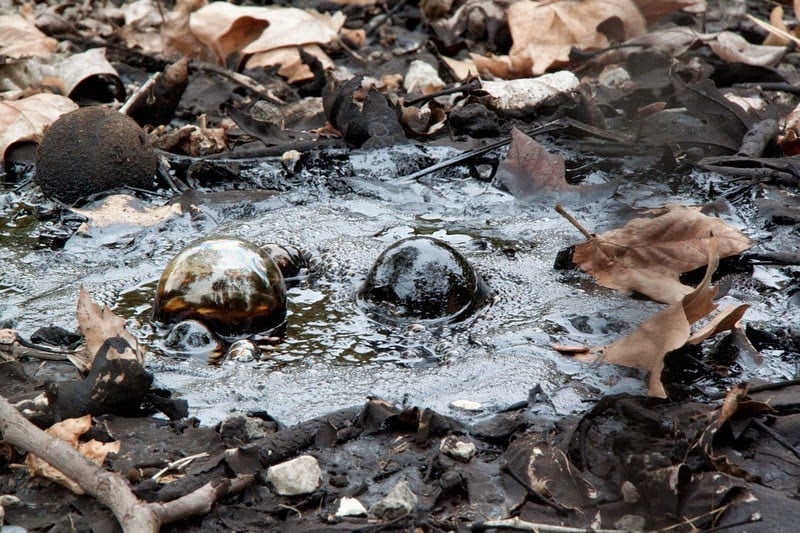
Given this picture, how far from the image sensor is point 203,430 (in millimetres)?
2170

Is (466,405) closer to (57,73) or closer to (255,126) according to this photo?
(255,126)

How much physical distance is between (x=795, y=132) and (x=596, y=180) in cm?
89

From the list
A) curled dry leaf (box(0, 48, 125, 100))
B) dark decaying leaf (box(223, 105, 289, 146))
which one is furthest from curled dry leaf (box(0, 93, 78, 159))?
dark decaying leaf (box(223, 105, 289, 146))

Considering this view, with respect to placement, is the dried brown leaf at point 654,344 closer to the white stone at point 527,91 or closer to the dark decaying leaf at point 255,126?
the white stone at point 527,91

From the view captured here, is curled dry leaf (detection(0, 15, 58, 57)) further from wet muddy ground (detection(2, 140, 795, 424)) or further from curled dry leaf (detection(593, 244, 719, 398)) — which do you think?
curled dry leaf (detection(593, 244, 719, 398))

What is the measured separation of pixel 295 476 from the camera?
193cm

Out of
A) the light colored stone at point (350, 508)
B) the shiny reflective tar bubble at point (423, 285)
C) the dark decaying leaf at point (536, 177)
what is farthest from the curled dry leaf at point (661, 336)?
the dark decaying leaf at point (536, 177)

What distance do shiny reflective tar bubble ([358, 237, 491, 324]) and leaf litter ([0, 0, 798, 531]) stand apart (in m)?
0.46

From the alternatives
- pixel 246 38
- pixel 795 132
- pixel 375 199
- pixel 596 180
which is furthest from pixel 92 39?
pixel 795 132

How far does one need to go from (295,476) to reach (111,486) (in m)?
0.39

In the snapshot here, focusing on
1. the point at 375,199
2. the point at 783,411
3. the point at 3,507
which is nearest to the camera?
the point at 3,507

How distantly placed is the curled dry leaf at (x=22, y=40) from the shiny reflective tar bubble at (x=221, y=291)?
306 cm

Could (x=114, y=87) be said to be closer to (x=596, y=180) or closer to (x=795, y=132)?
(x=596, y=180)

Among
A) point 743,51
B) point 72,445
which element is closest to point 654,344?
point 72,445
